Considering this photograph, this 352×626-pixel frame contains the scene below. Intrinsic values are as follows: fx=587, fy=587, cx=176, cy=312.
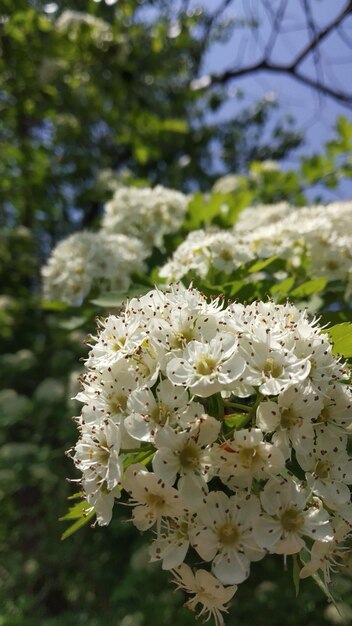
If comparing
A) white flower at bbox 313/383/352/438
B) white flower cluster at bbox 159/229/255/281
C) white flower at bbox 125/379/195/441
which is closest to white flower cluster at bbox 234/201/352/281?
white flower cluster at bbox 159/229/255/281

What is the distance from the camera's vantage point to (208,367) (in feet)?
3.29

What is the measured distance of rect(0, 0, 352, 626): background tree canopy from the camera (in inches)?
108

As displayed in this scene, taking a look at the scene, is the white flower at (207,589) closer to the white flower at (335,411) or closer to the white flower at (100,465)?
the white flower at (100,465)

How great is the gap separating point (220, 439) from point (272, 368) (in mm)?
151

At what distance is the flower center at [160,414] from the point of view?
986 millimetres

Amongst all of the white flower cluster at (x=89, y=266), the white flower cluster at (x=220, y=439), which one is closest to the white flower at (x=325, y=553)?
the white flower cluster at (x=220, y=439)

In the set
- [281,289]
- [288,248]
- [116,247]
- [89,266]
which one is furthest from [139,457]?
[116,247]

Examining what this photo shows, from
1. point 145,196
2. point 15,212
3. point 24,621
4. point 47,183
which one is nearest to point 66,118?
point 47,183

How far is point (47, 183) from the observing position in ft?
15.0

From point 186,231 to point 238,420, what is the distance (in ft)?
4.95

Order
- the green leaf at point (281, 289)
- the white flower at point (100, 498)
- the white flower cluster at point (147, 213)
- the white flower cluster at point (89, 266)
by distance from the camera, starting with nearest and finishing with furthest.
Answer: the white flower at point (100, 498) → the green leaf at point (281, 289) → the white flower cluster at point (89, 266) → the white flower cluster at point (147, 213)

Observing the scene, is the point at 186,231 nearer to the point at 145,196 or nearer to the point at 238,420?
the point at 145,196

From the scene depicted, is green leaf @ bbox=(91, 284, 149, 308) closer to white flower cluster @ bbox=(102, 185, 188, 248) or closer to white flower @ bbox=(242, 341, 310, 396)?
white flower @ bbox=(242, 341, 310, 396)

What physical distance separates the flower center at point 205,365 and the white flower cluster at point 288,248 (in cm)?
69
